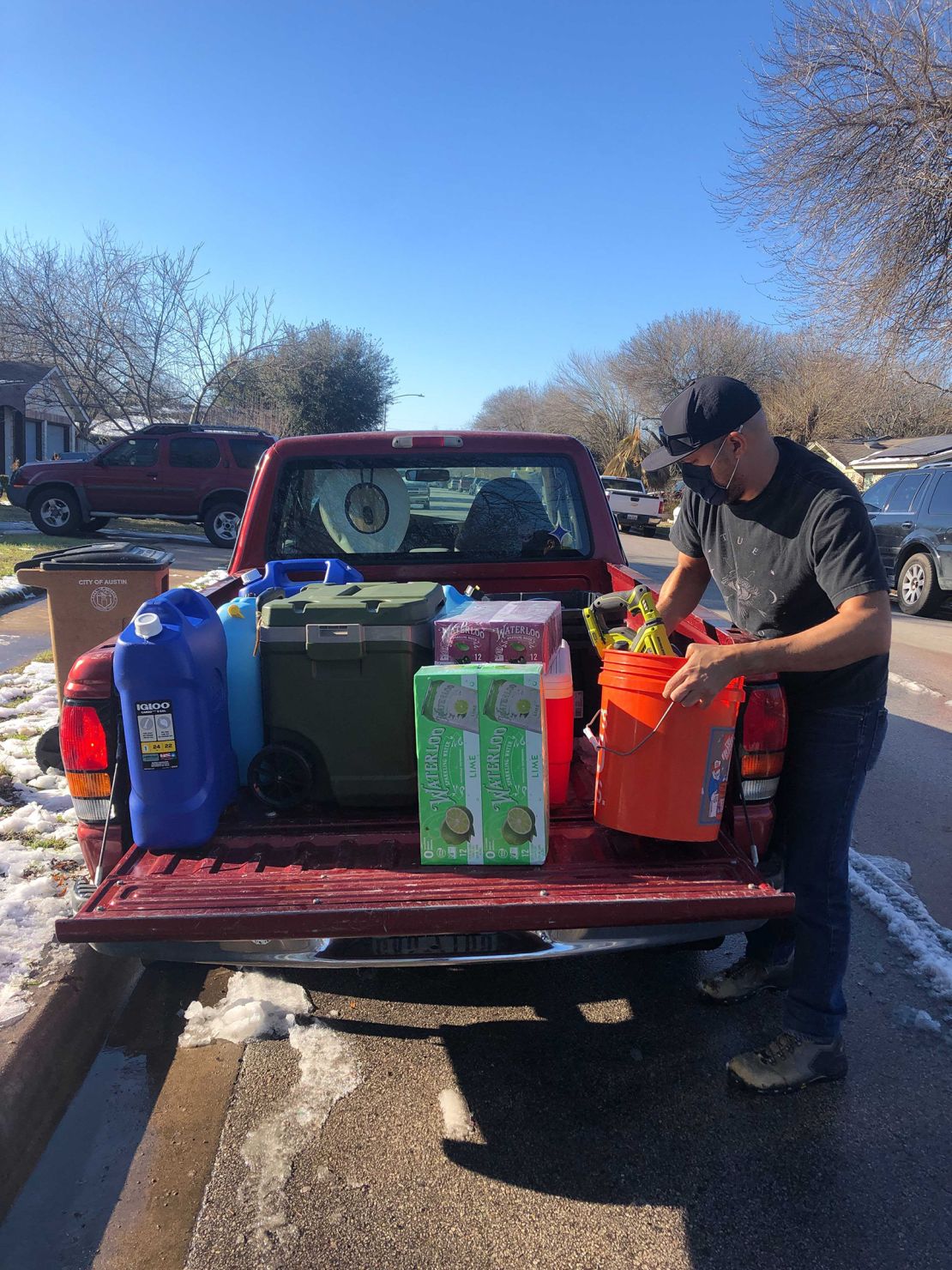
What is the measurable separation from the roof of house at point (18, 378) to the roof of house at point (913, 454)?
29421 mm

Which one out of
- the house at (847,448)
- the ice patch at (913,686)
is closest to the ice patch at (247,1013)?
the ice patch at (913,686)

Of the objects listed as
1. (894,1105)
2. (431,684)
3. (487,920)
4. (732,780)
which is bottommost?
(894,1105)

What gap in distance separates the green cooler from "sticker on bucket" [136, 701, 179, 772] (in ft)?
1.05

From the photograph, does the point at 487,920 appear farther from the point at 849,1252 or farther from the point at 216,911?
the point at 849,1252

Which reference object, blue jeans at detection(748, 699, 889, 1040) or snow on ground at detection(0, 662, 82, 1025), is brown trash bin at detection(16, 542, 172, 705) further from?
blue jeans at detection(748, 699, 889, 1040)

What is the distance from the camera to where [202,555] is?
15711mm

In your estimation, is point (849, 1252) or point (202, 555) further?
point (202, 555)

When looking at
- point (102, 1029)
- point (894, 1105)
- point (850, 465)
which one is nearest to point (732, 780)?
point (894, 1105)

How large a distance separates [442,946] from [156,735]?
94cm

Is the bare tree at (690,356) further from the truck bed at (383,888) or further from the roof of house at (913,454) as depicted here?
the truck bed at (383,888)

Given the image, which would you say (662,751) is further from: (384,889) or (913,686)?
(913,686)

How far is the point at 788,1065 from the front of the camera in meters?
2.63

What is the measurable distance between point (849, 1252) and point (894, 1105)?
638 millimetres

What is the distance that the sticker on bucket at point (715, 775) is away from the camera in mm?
2383
